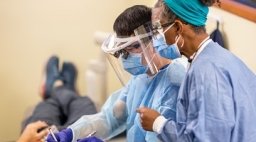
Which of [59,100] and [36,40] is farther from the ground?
[36,40]

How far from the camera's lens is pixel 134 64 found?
4.89 ft

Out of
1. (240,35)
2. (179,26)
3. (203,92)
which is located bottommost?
(240,35)

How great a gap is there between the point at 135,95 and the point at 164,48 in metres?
0.33

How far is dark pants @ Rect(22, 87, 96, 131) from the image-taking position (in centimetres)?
241

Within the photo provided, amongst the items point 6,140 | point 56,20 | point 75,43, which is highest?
point 56,20

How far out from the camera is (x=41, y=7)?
282 cm

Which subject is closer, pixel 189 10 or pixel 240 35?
pixel 189 10

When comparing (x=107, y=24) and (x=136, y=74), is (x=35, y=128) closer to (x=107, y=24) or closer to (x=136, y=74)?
(x=136, y=74)

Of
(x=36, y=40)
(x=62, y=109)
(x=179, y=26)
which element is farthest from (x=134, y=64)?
(x=36, y=40)

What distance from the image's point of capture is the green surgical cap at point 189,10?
1196mm

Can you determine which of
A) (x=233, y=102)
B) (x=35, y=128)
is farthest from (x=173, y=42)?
(x=35, y=128)

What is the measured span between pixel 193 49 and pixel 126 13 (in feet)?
1.24

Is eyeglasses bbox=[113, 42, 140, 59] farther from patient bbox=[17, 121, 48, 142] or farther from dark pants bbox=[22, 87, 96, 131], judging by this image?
dark pants bbox=[22, 87, 96, 131]

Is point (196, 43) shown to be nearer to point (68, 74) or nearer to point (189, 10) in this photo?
point (189, 10)
